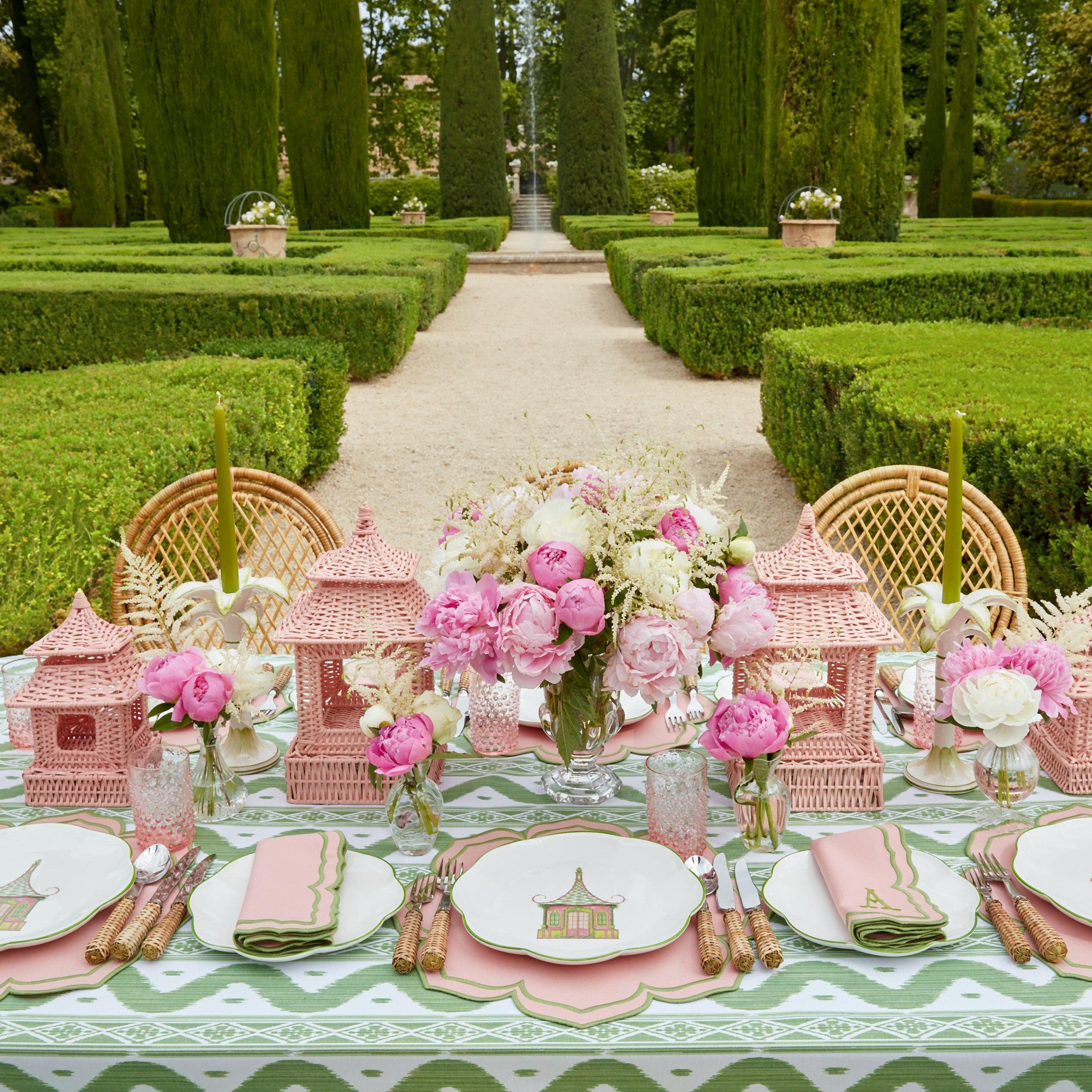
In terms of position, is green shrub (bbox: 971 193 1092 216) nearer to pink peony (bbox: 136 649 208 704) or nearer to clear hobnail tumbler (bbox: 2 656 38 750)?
clear hobnail tumbler (bbox: 2 656 38 750)

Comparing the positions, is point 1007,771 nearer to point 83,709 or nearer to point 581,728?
point 581,728

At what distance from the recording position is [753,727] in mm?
1291

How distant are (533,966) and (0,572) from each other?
2123 mm

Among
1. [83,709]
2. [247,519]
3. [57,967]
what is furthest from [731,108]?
[57,967]

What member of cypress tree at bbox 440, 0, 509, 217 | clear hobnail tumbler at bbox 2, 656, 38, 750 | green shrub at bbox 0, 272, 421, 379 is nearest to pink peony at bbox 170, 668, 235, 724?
clear hobnail tumbler at bbox 2, 656, 38, 750

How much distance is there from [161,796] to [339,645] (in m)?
0.30

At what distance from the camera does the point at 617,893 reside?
1228 mm

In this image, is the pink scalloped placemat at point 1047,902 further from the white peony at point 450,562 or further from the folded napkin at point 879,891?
the white peony at point 450,562

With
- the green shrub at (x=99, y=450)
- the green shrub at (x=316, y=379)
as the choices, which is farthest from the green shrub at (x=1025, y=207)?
the green shrub at (x=99, y=450)

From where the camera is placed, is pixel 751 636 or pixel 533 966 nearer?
pixel 533 966

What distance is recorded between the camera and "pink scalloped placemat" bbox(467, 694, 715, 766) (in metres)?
1.68

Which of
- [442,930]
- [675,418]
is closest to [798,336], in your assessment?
[675,418]

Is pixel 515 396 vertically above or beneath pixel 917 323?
beneath

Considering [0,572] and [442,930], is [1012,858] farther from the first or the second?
[0,572]
